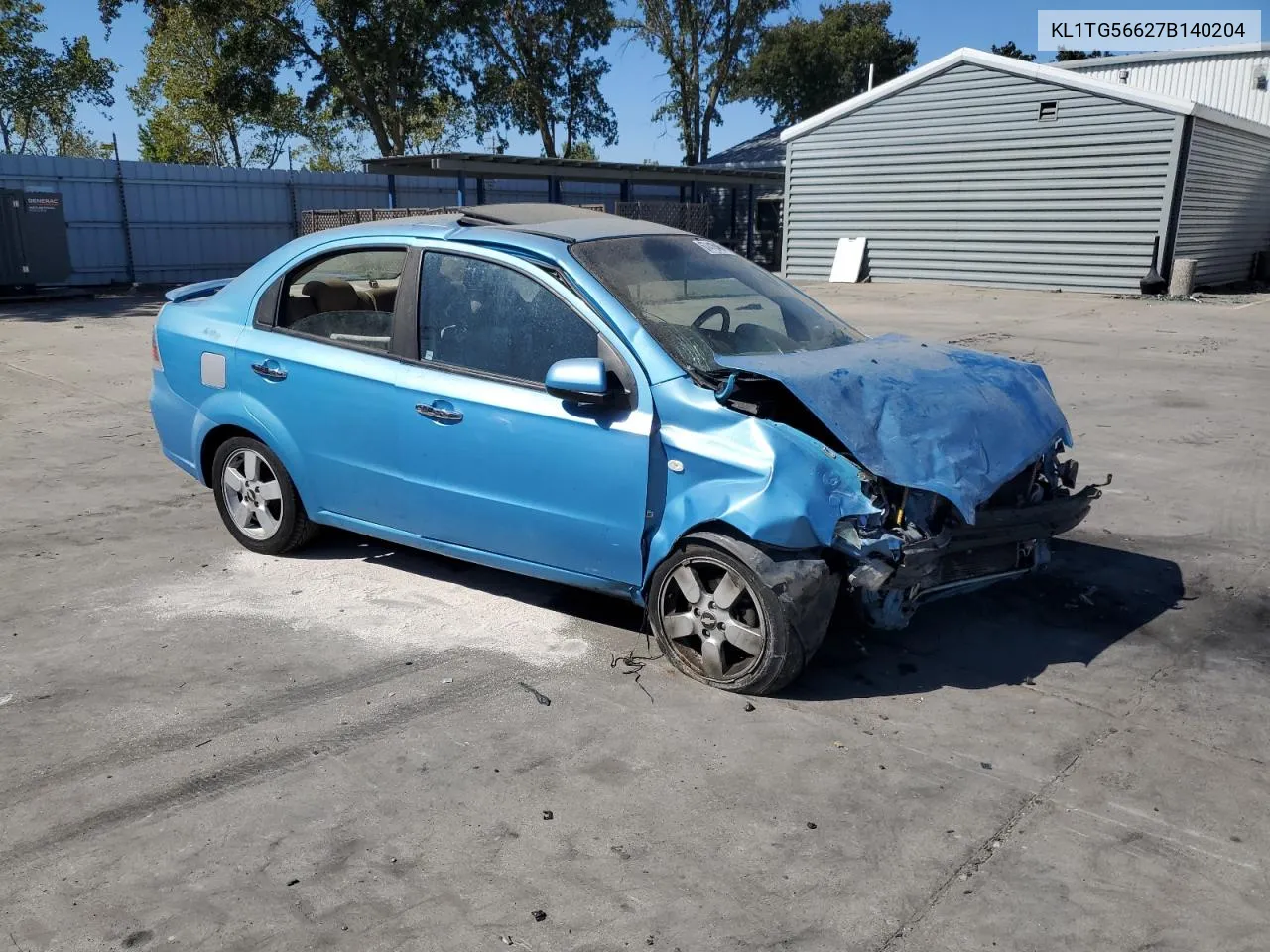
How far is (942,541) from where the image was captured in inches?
161

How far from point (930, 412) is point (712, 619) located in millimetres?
1162

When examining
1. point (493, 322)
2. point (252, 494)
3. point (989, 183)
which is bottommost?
point (252, 494)

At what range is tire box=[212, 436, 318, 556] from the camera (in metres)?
5.49

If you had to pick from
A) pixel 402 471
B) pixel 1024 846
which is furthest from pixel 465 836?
pixel 402 471

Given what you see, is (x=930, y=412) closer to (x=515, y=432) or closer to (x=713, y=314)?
(x=713, y=314)

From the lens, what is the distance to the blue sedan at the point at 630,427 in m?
3.99

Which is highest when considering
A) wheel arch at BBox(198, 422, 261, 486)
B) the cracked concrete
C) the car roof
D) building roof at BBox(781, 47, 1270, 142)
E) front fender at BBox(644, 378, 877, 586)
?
building roof at BBox(781, 47, 1270, 142)

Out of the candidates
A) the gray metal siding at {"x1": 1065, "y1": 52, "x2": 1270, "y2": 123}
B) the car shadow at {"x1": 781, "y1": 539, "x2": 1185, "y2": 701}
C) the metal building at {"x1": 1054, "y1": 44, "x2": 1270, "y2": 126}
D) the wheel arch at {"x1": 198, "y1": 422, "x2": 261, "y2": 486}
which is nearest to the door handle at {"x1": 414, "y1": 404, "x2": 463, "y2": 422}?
the wheel arch at {"x1": 198, "y1": 422, "x2": 261, "y2": 486}

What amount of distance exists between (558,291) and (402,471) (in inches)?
43.0

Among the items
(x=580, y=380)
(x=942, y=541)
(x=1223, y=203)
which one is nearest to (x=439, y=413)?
(x=580, y=380)

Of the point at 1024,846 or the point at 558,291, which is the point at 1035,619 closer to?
the point at 1024,846

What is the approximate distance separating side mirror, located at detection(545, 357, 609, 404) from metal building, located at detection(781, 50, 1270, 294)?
64.8ft

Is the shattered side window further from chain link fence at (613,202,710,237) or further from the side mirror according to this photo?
chain link fence at (613,202,710,237)

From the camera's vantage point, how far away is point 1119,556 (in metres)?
5.76
